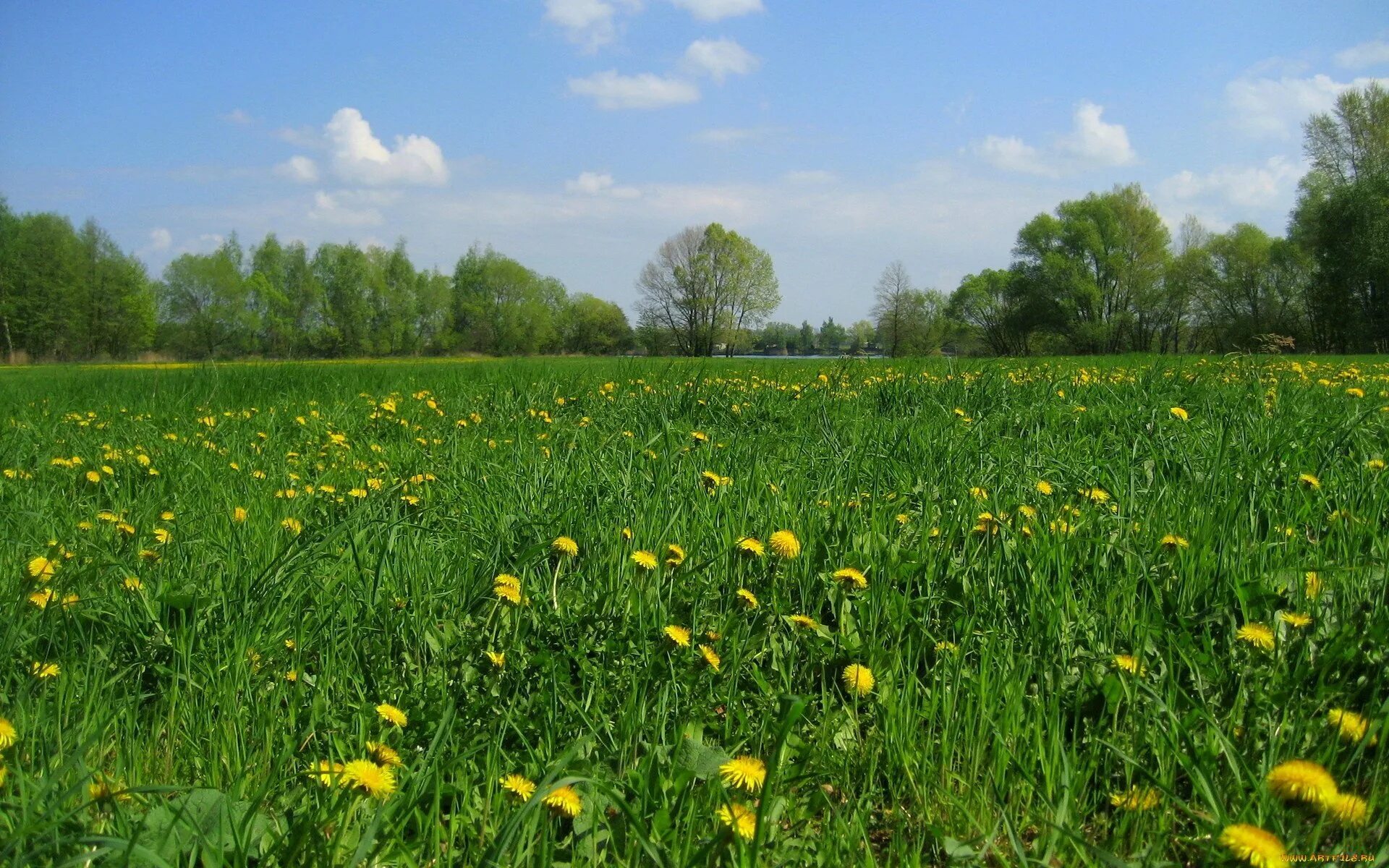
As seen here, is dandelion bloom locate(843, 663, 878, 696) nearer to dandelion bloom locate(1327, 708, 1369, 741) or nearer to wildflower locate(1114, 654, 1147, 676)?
wildflower locate(1114, 654, 1147, 676)

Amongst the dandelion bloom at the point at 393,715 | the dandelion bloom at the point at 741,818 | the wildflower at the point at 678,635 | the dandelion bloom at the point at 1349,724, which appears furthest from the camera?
the wildflower at the point at 678,635

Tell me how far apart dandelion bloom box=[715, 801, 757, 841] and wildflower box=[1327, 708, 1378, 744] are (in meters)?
1.03

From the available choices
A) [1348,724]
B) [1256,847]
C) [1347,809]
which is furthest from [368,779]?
[1348,724]

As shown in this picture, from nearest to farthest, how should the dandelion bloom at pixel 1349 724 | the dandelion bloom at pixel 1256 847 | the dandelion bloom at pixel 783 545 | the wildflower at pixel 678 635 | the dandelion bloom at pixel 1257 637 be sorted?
1. the dandelion bloom at pixel 1256 847
2. the dandelion bloom at pixel 1349 724
3. the dandelion bloom at pixel 1257 637
4. the wildflower at pixel 678 635
5. the dandelion bloom at pixel 783 545

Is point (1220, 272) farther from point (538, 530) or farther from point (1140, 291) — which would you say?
point (538, 530)

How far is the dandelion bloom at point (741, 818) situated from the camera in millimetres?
1316

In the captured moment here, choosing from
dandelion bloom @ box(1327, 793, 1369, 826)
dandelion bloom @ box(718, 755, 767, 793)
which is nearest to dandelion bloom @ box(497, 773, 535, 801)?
dandelion bloom @ box(718, 755, 767, 793)

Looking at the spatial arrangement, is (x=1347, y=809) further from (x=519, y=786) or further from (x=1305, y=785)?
(x=519, y=786)

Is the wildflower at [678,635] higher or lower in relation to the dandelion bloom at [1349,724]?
higher

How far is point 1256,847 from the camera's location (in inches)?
40.6

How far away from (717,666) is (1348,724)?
3.89 ft

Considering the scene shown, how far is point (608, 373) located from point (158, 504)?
254 inches

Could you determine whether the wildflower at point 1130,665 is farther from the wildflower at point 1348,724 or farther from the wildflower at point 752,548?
the wildflower at point 752,548

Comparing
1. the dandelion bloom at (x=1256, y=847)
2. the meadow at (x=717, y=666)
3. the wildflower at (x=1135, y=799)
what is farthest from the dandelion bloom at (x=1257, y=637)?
the dandelion bloom at (x=1256, y=847)
